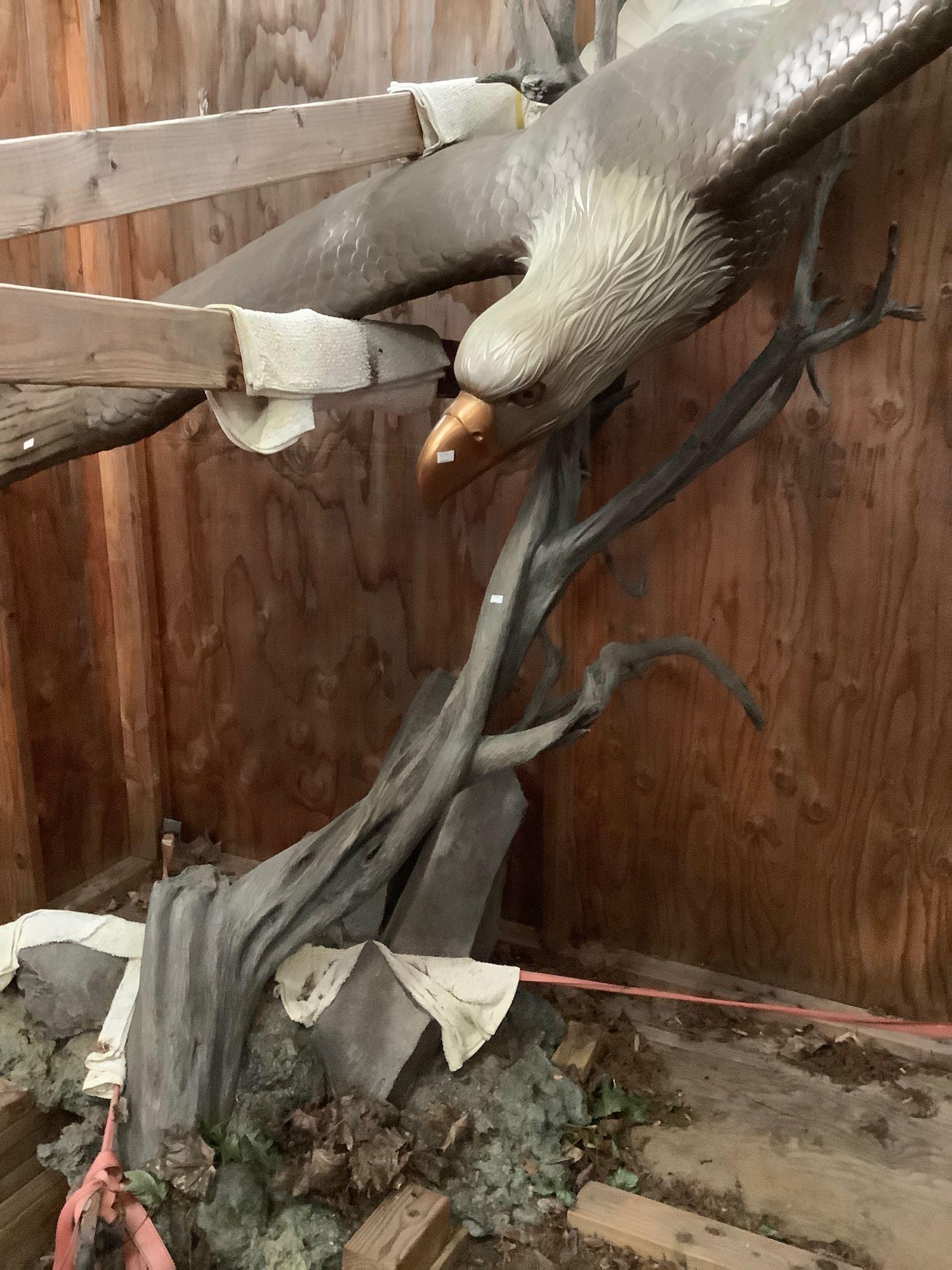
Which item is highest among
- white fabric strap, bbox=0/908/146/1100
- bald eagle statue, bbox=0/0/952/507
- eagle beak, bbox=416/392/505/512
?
bald eagle statue, bbox=0/0/952/507

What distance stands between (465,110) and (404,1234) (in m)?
1.67

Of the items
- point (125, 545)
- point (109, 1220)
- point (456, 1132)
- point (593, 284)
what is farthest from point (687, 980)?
point (125, 545)

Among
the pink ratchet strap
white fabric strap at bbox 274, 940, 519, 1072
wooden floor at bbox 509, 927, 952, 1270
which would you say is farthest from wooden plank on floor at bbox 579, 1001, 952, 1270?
the pink ratchet strap

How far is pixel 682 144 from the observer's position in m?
1.24

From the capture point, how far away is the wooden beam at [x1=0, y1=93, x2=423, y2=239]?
Answer: 52.1 inches

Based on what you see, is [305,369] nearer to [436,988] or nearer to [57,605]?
[436,988]

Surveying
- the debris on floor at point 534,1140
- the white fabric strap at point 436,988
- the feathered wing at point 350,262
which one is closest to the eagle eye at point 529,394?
the feathered wing at point 350,262

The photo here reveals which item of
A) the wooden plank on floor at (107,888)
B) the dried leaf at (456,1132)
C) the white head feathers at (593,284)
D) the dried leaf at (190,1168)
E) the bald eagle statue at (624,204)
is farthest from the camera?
the wooden plank on floor at (107,888)

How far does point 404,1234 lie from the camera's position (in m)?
1.35

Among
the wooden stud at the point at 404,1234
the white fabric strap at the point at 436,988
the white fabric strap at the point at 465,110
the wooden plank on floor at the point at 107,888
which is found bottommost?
the wooden stud at the point at 404,1234

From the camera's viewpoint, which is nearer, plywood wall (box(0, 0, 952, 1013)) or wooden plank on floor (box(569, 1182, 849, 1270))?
wooden plank on floor (box(569, 1182, 849, 1270))

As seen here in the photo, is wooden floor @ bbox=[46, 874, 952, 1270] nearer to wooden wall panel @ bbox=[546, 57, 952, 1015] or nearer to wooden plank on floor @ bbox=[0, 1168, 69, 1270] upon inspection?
wooden wall panel @ bbox=[546, 57, 952, 1015]

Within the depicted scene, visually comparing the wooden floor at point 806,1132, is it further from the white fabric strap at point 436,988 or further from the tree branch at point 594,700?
the tree branch at point 594,700

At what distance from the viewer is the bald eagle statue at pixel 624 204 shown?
115 centimetres
